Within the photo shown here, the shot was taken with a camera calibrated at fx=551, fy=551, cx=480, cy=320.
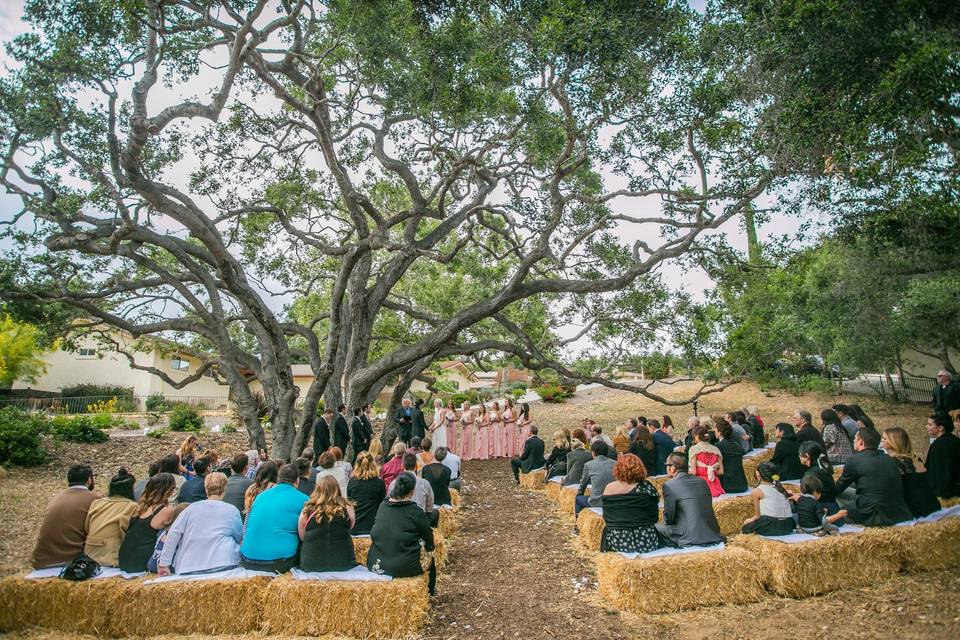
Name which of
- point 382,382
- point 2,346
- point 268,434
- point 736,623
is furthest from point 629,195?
point 2,346

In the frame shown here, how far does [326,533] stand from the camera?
488cm

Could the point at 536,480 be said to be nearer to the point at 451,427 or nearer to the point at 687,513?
the point at 451,427

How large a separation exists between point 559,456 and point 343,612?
6091mm

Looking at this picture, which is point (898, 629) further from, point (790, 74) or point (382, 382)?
point (382, 382)

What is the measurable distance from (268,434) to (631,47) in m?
17.1

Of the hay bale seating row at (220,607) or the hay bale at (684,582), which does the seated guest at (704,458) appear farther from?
the hay bale seating row at (220,607)

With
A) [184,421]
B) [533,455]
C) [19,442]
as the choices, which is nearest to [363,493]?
[533,455]

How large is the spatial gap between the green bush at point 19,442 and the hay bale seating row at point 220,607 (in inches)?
382

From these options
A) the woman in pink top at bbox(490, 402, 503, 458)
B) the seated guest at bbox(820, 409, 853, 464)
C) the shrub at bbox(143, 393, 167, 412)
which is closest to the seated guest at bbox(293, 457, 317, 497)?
the seated guest at bbox(820, 409, 853, 464)

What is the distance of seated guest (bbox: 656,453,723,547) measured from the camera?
17.8 feet

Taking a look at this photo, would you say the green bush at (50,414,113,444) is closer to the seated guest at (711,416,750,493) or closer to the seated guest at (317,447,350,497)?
the seated guest at (317,447,350,497)

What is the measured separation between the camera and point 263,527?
5039 mm

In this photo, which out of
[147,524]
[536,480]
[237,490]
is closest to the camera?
[147,524]

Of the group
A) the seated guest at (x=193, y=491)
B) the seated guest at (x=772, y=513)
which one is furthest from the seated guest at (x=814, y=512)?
the seated guest at (x=193, y=491)
